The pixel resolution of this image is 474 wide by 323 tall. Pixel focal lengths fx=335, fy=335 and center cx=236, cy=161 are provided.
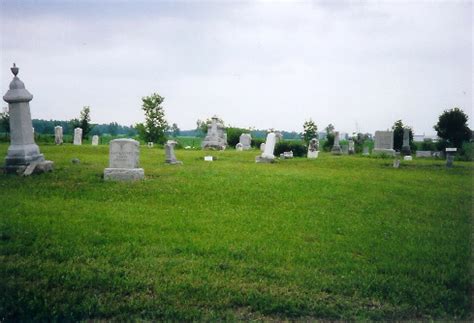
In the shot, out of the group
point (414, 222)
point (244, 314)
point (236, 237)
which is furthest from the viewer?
point (414, 222)

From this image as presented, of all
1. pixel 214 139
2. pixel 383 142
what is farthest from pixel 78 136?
pixel 383 142

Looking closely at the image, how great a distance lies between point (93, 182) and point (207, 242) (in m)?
6.34

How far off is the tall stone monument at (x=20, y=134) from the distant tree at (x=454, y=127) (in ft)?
117

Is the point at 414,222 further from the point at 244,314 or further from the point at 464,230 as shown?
the point at 244,314

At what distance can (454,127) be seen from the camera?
35.2 meters

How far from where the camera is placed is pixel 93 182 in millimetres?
10422

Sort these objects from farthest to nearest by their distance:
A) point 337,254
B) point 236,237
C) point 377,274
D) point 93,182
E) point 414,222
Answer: point 93,182, point 414,222, point 236,237, point 337,254, point 377,274

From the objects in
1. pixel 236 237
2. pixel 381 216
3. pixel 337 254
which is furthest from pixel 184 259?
pixel 381 216

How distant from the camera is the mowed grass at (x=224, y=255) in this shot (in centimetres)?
374

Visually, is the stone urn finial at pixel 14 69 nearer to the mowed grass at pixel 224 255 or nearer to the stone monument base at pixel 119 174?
the mowed grass at pixel 224 255

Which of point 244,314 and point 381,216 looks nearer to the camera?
point 244,314

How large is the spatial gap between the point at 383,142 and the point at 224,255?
2820cm

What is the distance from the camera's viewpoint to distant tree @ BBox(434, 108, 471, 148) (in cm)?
3456

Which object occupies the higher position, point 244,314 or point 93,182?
point 93,182
